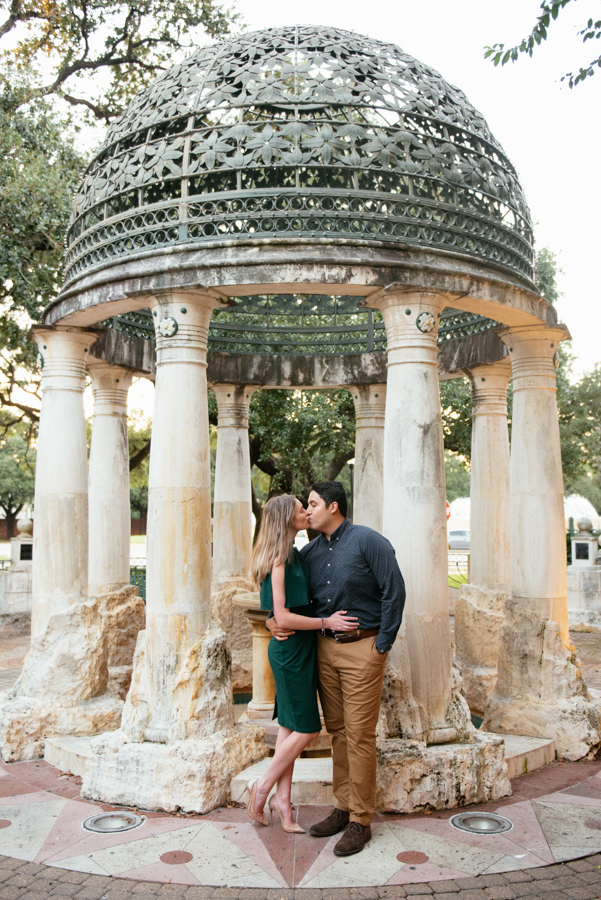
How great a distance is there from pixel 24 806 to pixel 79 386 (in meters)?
4.98

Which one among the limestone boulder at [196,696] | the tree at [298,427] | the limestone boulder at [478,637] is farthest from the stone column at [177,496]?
the tree at [298,427]

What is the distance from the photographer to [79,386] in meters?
9.67

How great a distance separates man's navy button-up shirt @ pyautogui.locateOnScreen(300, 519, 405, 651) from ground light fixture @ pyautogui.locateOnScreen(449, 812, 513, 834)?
1.92 m

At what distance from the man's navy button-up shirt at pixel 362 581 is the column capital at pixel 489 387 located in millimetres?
6325

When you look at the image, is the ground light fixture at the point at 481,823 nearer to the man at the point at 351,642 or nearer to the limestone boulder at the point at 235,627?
the man at the point at 351,642

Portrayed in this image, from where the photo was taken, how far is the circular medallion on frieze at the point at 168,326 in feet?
25.5

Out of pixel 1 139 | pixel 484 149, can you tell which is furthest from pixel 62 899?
pixel 1 139

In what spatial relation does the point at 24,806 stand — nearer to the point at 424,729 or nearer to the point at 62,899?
the point at 62,899

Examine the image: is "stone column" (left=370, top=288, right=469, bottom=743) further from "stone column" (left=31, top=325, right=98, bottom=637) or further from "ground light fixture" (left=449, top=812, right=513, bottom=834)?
"stone column" (left=31, top=325, right=98, bottom=637)

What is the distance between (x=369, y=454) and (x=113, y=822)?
25.9 feet

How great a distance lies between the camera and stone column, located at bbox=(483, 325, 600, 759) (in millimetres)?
8852

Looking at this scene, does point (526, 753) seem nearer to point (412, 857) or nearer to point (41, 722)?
point (412, 857)

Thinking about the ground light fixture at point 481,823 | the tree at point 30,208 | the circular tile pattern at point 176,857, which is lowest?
the ground light fixture at point 481,823

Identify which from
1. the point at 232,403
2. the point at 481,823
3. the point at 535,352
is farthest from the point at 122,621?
the point at 535,352
